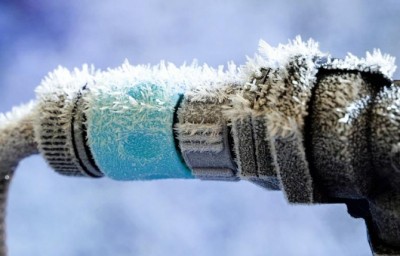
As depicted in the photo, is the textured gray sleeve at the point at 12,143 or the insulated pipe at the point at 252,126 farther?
the textured gray sleeve at the point at 12,143

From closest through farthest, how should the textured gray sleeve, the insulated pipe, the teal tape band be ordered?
the insulated pipe → the teal tape band → the textured gray sleeve

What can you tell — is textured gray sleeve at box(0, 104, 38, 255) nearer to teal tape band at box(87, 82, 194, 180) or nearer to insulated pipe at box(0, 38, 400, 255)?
insulated pipe at box(0, 38, 400, 255)

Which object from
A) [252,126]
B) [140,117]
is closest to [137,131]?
[140,117]

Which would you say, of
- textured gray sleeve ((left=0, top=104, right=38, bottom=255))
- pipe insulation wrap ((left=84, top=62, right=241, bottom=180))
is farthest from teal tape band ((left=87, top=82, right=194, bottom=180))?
textured gray sleeve ((left=0, top=104, right=38, bottom=255))

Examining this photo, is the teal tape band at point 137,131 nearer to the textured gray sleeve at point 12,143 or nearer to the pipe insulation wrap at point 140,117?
the pipe insulation wrap at point 140,117

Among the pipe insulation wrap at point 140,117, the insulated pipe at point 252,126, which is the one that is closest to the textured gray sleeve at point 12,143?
the insulated pipe at point 252,126

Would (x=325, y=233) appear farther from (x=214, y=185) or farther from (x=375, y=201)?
(x=375, y=201)

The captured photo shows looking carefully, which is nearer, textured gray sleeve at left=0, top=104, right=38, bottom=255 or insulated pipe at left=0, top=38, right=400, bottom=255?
insulated pipe at left=0, top=38, right=400, bottom=255

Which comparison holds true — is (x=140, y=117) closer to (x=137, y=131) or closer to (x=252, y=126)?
(x=137, y=131)

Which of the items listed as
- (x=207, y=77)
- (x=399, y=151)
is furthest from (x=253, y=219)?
(x=399, y=151)
